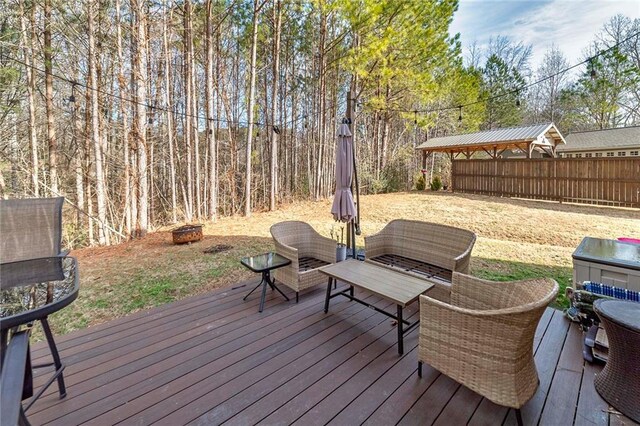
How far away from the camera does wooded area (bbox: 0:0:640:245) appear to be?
259 inches

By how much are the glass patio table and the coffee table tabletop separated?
6.56 feet

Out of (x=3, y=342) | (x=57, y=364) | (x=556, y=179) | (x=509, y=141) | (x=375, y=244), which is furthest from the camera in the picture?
(x=509, y=141)

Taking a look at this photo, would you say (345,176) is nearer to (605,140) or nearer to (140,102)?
(140,102)

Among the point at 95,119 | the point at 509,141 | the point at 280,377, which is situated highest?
the point at 95,119

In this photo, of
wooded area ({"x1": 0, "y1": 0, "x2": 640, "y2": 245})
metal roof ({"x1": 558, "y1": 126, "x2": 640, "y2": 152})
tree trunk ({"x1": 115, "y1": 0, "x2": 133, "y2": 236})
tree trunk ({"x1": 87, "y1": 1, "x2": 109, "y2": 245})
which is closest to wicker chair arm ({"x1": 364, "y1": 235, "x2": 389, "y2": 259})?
wooded area ({"x1": 0, "y1": 0, "x2": 640, "y2": 245})

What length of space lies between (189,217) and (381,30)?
8.65m

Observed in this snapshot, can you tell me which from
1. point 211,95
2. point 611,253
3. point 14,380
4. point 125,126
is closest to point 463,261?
point 611,253

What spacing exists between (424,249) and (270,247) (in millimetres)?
2967

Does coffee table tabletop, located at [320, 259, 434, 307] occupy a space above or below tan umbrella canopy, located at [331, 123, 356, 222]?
below

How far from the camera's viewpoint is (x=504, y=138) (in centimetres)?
1061

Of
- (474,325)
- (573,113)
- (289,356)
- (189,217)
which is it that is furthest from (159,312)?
(573,113)

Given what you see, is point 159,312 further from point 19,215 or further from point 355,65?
point 355,65

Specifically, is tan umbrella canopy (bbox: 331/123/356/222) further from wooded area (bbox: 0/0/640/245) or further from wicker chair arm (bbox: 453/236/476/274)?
wicker chair arm (bbox: 453/236/476/274)

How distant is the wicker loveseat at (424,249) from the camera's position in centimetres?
299
